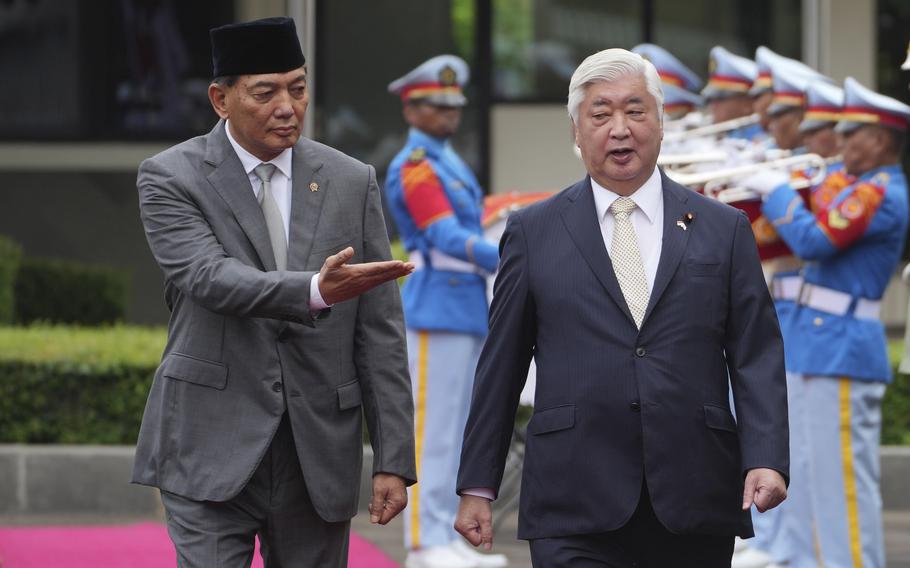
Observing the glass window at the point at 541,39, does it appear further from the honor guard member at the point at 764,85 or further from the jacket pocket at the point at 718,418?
the jacket pocket at the point at 718,418

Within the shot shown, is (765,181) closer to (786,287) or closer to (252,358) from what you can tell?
(786,287)

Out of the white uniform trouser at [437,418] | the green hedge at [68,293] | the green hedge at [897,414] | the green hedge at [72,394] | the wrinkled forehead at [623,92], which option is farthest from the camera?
the green hedge at [68,293]

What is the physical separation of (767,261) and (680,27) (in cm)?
832

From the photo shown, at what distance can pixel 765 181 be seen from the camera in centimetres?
732

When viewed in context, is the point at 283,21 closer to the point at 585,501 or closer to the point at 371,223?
the point at 371,223

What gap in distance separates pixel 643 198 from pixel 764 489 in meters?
0.74

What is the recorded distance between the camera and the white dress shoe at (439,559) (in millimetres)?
7762

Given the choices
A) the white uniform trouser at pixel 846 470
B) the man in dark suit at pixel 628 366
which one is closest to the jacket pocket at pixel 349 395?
the man in dark suit at pixel 628 366

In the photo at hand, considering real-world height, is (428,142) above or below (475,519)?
above

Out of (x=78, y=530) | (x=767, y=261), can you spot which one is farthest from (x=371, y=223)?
(x=78, y=530)

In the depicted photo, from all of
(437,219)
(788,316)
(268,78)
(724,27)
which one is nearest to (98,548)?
(437,219)

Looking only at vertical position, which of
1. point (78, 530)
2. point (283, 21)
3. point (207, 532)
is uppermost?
point (283, 21)

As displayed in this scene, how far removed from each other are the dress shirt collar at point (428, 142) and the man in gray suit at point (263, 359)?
11.3ft

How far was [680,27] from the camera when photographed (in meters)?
15.7
